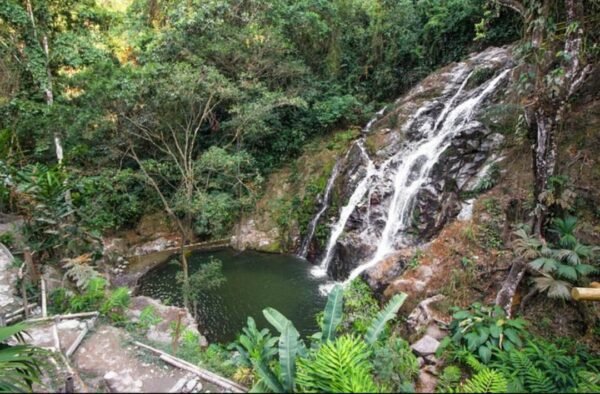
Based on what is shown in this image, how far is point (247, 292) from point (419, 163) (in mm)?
5789

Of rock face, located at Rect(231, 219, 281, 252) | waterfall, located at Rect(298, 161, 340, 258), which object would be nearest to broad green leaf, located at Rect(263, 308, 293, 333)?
waterfall, located at Rect(298, 161, 340, 258)

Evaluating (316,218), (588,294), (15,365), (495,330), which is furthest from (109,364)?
(316,218)

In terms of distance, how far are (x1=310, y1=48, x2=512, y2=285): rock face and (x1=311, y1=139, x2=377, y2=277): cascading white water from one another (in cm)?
4

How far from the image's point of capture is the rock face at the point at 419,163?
27.1 ft

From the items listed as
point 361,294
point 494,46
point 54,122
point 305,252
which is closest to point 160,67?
point 54,122

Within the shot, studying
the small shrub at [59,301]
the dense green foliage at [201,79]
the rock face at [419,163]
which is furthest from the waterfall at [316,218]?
the small shrub at [59,301]

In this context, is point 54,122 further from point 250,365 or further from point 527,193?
point 527,193

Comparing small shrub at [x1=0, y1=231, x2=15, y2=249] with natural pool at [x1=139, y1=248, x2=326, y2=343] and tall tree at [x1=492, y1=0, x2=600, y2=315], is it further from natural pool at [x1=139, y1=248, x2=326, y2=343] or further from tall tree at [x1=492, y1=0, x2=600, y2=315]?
tall tree at [x1=492, y1=0, x2=600, y2=315]

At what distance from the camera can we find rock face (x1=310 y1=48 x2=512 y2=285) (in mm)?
8250

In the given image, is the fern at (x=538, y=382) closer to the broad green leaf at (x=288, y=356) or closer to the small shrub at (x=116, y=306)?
the broad green leaf at (x=288, y=356)

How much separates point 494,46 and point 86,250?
13806 millimetres

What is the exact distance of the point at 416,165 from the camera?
30.0ft

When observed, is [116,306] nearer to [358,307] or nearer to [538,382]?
[358,307]

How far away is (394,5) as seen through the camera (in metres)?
13.9
